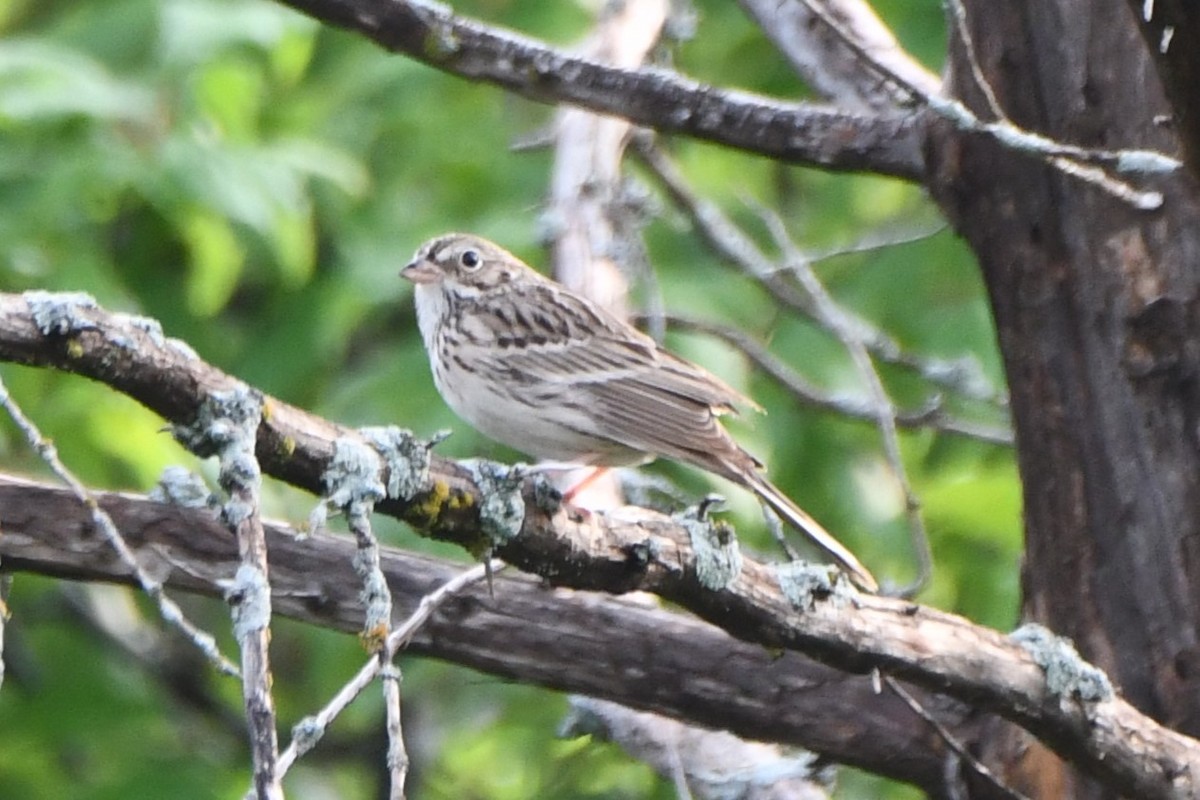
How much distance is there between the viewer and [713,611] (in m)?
3.38

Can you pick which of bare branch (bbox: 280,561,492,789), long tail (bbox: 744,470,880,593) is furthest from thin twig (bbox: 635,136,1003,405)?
bare branch (bbox: 280,561,492,789)

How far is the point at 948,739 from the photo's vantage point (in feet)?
12.8

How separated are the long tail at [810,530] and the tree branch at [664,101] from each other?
89 cm

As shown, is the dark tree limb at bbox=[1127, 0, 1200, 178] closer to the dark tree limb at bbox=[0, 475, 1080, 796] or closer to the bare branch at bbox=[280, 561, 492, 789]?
the bare branch at bbox=[280, 561, 492, 789]

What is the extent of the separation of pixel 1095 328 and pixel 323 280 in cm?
372

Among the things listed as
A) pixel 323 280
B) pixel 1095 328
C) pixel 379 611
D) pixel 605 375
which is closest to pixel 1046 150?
pixel 1095 328

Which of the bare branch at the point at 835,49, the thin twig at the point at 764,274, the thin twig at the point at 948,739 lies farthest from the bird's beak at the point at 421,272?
the thin twig at the point at 948,739

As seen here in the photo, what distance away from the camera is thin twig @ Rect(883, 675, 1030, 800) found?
3898 mm

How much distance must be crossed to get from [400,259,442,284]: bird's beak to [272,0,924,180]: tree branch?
188 cm

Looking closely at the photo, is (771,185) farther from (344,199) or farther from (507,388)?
(507,388)

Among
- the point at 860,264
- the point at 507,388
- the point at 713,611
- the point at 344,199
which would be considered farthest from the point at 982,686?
the point at 344,199

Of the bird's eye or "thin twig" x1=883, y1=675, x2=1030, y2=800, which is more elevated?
the bird's eye

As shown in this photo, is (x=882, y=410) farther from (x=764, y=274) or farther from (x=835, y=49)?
(x=835, y=49)

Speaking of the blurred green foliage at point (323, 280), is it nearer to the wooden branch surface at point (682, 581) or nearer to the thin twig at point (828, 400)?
the thin twig at point (828, 400)
